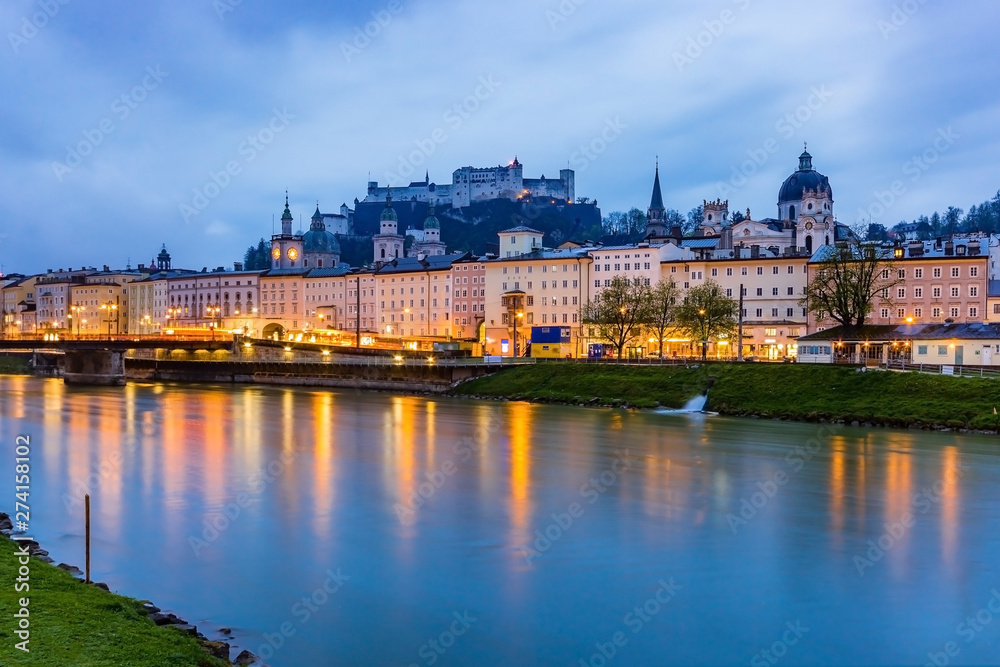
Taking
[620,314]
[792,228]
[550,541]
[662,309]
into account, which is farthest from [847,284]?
[550,541]

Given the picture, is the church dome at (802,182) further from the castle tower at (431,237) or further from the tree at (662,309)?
the castle tower at (431,237)

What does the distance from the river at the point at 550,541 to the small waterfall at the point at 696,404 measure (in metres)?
11.0

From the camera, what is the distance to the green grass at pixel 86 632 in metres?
11.9

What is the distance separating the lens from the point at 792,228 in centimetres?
10588

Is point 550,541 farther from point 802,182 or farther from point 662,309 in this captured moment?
point 802,182

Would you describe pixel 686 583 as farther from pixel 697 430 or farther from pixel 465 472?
pixel 697 430

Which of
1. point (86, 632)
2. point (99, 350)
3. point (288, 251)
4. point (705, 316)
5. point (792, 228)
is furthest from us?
point (288, 251)

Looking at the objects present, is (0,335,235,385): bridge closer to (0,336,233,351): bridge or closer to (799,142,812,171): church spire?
(0,336,233,351): bridge

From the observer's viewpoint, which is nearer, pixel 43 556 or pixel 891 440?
pixel 43 556

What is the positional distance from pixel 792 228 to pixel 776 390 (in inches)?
2338

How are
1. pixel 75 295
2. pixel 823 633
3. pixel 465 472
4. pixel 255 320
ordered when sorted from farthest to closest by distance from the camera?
pixel 75 295 → pixel 255 320 → pixel 465 472 → pixel 823 633

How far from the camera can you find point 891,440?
38.3 m

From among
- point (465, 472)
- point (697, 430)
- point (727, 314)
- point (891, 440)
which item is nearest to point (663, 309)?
point (727, 314)

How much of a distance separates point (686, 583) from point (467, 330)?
8601 centimetres
